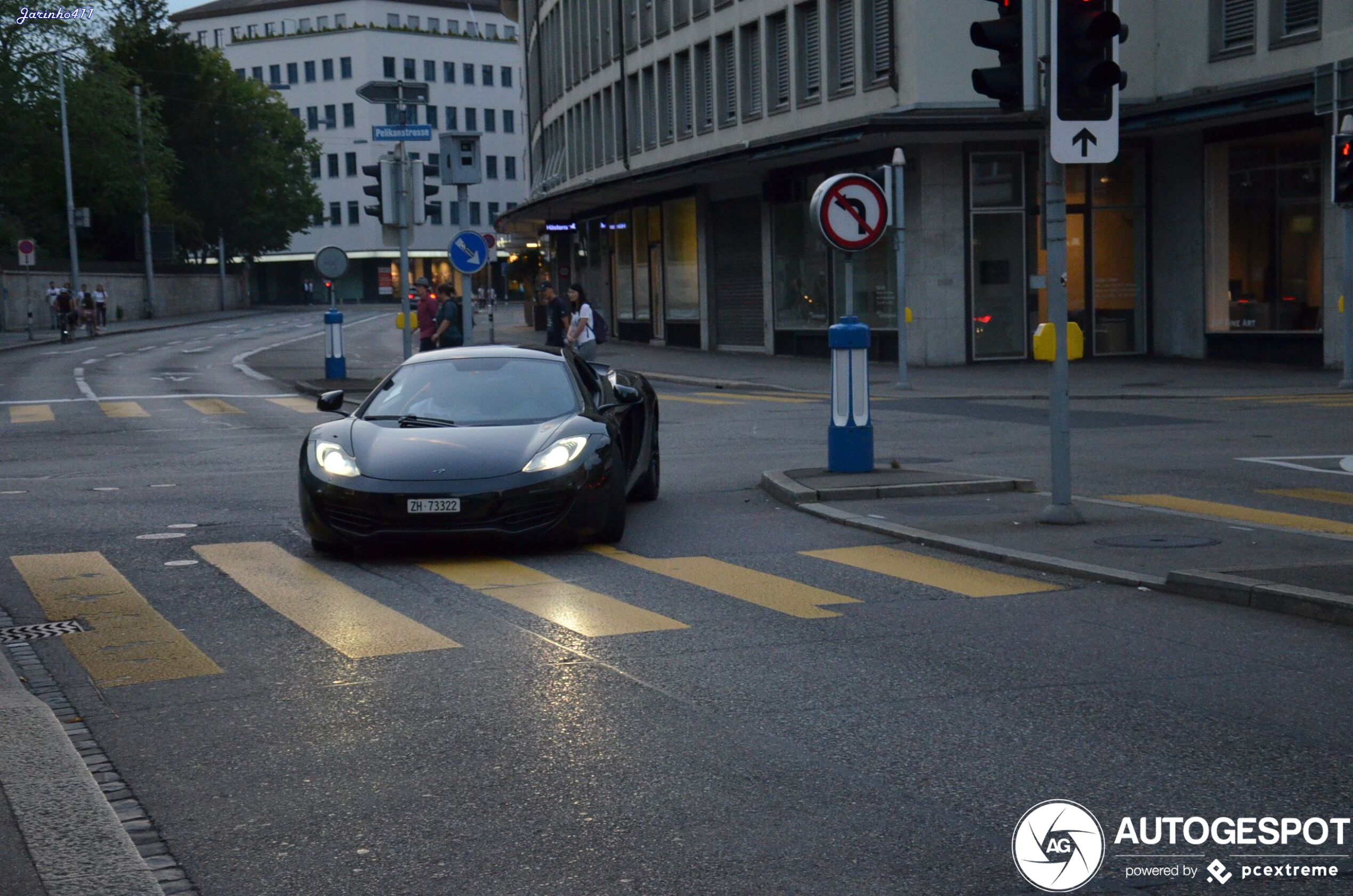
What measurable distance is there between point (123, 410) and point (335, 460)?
16.8 metres

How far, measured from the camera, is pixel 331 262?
2942 centimetres

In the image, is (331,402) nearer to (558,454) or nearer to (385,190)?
(558,454)

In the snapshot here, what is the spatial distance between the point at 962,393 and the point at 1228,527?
582 inches

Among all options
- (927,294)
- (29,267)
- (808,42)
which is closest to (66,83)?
→ (29,267)

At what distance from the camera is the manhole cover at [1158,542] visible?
392 inches

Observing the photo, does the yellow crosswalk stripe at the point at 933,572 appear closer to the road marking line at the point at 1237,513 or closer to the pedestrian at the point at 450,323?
the road marking line at the point at 1237,513

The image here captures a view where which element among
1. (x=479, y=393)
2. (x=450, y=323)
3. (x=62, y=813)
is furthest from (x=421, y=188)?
(x=62, y=813)

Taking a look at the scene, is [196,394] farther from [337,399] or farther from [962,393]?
[337,399]

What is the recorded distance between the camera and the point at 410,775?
5.39 meters

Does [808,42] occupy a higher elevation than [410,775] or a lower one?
higher

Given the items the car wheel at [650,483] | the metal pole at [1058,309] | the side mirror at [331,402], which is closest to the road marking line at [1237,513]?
the metal pole at [1058,309]

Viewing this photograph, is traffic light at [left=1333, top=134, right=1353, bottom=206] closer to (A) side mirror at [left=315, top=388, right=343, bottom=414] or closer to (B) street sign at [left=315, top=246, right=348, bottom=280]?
(A) side mirror at [left=315, top=388, right=343, bottom=414]

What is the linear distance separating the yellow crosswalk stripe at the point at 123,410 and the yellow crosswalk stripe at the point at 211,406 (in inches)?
31.4

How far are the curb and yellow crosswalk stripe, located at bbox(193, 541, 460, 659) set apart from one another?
1656mm
